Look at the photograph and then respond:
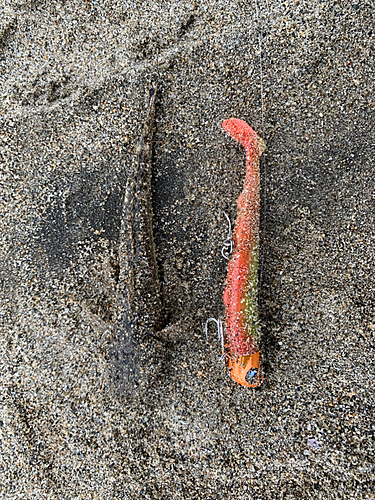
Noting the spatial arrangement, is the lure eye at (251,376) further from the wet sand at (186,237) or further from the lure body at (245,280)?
the wet sand at (186,237)

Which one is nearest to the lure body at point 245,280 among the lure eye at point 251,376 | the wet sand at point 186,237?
the lure eye at point 251,376

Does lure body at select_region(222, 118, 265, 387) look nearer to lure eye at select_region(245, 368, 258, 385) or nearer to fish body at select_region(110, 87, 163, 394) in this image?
lure eye at select_region(245, 368, 258, 385)

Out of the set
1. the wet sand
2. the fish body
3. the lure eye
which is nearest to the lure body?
the lure eye

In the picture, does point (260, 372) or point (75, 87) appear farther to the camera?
point (75, 87)

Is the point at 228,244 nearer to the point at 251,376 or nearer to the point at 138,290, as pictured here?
the point at 138,290

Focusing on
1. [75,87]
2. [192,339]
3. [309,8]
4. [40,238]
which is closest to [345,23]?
[309,8]

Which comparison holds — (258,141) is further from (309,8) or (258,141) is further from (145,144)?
(309,8)
